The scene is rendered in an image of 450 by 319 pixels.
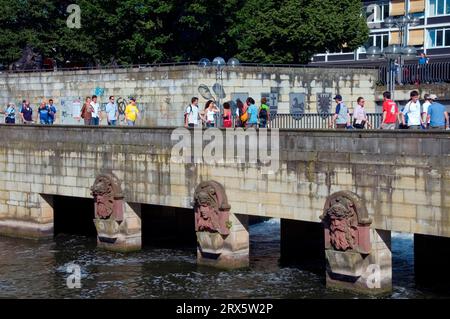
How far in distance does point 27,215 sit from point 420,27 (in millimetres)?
42434

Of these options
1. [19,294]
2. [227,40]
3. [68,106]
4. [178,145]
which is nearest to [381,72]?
[227,40]

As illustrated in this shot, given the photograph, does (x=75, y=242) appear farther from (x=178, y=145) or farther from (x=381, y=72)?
(x=381, y=72)

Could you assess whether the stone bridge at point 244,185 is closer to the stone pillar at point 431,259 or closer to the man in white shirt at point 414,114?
the stone pillar at point 431,259

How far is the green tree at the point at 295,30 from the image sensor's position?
2255 inches

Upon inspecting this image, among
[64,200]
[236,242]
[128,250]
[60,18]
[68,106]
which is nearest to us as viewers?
[236,242]

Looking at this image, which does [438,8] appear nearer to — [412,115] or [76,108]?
[76,108]

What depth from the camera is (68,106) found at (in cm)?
4572

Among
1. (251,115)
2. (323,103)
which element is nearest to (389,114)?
(251,115)

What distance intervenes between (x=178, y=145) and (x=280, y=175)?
4.81 m

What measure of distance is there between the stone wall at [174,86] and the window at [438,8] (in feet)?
89.4

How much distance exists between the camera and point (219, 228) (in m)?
30.1

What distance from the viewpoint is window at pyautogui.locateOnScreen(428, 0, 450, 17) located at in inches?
2746

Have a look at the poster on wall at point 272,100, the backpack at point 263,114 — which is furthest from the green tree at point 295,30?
the backpack at point 263,114

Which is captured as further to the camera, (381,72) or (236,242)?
(381,72)
